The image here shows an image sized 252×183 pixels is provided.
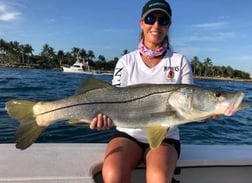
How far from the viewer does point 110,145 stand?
3.65 metres

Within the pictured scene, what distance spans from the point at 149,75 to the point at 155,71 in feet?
0.23

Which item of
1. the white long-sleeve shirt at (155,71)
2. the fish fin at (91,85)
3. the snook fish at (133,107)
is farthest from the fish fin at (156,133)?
the white long-sleeve shirt at (155,71)

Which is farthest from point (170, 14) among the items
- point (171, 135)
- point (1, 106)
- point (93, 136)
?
point (1, 106)

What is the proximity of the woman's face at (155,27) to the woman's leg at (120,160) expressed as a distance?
3.22 feet

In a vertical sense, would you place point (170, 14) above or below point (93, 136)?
above

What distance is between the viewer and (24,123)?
319 cm

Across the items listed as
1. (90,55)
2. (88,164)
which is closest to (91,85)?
(88,164)

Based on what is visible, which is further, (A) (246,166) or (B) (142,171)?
(A) (246,166)

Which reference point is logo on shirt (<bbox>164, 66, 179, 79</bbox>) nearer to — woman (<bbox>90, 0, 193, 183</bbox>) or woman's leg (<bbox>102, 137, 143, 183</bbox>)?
woman (<bbox>90, 0, 193, 183</bbox>)

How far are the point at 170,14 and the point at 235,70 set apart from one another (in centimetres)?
14740

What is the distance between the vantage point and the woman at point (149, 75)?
3.43m

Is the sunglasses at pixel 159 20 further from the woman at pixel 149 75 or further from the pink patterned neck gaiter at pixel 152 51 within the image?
the pink patterned neck gaiter at pixel 152 51

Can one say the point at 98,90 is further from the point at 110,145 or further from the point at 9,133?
the point at 9,133

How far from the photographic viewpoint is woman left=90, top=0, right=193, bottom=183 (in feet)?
11.2
